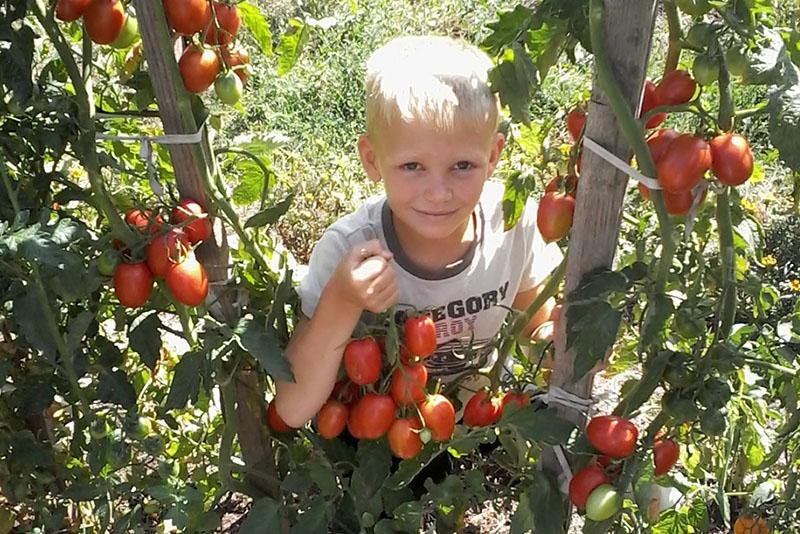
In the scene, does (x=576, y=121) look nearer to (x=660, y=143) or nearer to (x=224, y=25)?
(x=660, y=143)

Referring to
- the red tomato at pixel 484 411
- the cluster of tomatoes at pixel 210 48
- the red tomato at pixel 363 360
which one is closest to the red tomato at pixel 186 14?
the cluster of tomatoes at pixel 210 48

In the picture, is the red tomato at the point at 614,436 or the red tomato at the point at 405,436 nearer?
the red tomato at the point at 614,436

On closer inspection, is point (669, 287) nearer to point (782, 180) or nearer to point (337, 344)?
point (337, 344)

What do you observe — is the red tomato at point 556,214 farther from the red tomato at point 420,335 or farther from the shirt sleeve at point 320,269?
the shirt sleeve at point 320,269

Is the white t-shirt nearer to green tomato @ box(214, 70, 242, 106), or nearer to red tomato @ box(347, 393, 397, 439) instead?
red tomato @ box(347, 393, 397, 439)

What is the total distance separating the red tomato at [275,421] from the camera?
159 centimetres

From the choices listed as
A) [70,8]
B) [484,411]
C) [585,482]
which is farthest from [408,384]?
[70,8]

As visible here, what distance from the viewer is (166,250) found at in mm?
1268

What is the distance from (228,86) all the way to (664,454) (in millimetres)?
846

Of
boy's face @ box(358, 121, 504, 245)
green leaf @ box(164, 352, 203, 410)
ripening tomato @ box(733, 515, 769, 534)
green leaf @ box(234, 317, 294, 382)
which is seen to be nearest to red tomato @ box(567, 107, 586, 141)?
boy's face @ box(358, 121, 504, 245)

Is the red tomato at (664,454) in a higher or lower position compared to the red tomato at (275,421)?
lower

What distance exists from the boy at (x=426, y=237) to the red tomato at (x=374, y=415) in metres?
0.08

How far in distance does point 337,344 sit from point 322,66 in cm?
288

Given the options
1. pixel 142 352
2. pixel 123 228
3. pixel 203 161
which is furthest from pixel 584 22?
pixel 142 352
